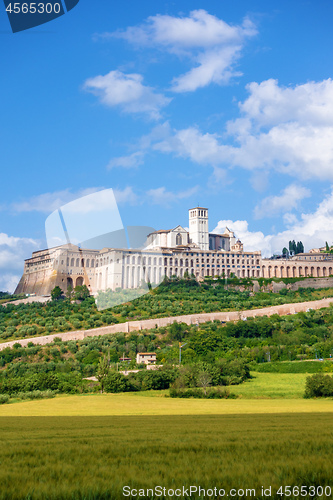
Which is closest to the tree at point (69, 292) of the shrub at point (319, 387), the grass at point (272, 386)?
the grass at point (272, 386)

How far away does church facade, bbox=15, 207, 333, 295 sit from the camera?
265 feet

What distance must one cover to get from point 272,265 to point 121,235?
3362 inches

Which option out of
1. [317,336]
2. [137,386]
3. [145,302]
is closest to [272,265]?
[145,302]

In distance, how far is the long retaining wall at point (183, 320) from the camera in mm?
53656

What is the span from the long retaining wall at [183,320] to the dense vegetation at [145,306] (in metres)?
2.11

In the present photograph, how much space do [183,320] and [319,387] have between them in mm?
32215

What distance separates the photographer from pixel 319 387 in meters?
28.4

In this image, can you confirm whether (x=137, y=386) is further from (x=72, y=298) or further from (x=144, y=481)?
(x=72, y=298)

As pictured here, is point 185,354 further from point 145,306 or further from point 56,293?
point 56,293

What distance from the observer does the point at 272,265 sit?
93812mm

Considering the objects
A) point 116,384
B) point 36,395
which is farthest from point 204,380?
point 36,395

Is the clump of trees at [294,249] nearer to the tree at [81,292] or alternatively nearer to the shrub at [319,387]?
the tree at [81,292]

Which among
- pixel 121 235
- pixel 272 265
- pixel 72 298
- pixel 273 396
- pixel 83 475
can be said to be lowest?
pixel 273 396

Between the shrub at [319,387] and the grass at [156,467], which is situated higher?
the grass at [156,467]
